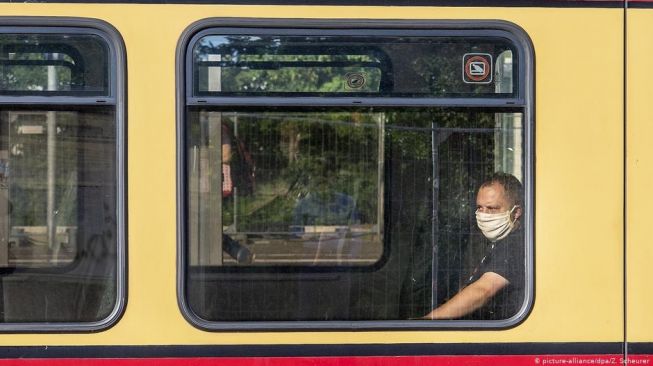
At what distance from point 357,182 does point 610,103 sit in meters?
1.01

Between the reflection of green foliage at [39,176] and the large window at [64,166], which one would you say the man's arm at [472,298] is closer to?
the large window at [64,166]

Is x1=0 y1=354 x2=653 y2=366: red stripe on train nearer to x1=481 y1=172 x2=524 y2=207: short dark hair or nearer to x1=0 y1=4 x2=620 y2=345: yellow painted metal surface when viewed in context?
x1=0 y1=4 x2=620 y2=345: yellow painted metal surface

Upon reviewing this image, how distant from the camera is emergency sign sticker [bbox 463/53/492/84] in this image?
3123 millimetres

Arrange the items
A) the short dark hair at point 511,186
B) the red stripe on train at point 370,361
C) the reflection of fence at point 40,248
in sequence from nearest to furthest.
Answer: the red stripe on train at point 370,361 < the short dark hair at point 511,186 < the reflection of fence at point 40,248

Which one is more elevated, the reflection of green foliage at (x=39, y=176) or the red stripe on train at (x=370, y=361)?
the reflection of green foliage at (x=39, y=176)

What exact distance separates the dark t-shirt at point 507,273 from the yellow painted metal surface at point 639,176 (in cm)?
39

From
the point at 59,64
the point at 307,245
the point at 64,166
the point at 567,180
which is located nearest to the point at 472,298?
the point at 567,180

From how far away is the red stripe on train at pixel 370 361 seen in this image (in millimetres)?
3059

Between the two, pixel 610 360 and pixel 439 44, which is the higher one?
pixel 439 44

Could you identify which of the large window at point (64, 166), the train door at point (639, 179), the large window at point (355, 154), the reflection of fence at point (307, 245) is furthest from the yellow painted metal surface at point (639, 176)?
the large window at point (64, 166)

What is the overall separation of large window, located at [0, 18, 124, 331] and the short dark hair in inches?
54.9

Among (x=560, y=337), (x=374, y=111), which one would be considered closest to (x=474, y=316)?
(x=560, y=337)

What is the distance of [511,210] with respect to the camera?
320cm

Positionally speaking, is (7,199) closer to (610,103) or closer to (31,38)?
(31,38)
